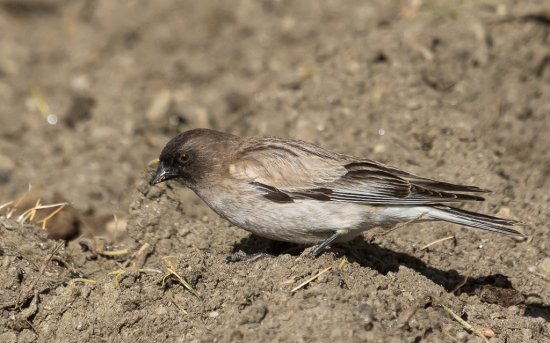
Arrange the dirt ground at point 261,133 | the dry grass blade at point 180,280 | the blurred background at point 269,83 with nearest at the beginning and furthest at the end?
1. the dirt ground at point 261,133
2. the dry grass blade at point 180,280
3. the blurred background at point 269,83

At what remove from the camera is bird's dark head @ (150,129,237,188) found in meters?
7.31

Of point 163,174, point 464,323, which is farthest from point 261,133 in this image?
point 464,323

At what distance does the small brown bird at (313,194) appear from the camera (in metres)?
6.88

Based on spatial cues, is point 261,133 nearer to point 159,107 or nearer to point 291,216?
point 159,107

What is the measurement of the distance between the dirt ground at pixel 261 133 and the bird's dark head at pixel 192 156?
1.70 feet

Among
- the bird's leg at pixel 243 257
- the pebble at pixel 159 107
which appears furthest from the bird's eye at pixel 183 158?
the pebble at pixel 159 107

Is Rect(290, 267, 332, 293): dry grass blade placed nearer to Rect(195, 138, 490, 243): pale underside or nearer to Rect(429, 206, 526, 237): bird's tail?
Rect(195, 138, 490, 243): pale underside

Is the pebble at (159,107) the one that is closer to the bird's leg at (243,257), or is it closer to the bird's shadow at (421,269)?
the bird's shadow at (421,269)

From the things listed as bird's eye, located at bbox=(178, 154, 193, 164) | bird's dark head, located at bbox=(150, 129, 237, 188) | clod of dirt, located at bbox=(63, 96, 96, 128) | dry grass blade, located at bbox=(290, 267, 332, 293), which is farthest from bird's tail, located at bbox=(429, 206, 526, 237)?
clod of dirt, located at bbox=(63, 96, 96, 128)

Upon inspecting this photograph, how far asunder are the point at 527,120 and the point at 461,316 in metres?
3.94

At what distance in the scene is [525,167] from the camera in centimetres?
906

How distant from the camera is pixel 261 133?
32.0ft

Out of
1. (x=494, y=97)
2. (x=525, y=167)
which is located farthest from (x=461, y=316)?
(x=494, y=97)

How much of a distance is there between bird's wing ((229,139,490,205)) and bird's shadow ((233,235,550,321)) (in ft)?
1.88
